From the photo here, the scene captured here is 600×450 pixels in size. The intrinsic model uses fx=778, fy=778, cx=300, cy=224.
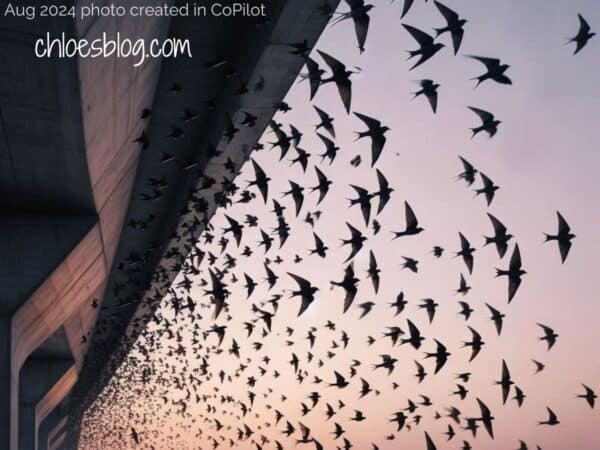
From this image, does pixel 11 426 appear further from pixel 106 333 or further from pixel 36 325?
pixel 106 333

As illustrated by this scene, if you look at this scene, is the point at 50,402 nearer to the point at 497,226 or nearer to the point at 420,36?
the point at 497,226

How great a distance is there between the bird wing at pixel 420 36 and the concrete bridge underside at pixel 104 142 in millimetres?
1460

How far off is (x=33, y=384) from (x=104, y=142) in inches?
978

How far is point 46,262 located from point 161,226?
18.6 feet

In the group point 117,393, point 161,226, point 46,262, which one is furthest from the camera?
point 117,393

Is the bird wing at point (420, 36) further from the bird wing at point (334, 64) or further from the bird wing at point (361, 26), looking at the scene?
the bird wing at point (361, 26)

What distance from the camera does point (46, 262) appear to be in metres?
17.4

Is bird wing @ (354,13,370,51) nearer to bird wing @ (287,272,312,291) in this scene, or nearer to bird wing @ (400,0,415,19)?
bird wing @ (400,0,415,19)

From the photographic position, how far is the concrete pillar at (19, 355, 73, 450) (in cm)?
3528

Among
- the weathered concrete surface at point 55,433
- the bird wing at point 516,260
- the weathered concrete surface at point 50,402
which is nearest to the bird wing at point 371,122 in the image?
the bird wing at point 516,260

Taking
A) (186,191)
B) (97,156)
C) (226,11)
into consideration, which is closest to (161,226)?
(186,191)

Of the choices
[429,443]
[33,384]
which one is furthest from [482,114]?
[33,384]

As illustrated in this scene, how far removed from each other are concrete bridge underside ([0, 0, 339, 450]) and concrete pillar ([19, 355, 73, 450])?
1277 cm

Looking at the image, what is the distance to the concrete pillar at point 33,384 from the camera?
35281 millimetres
